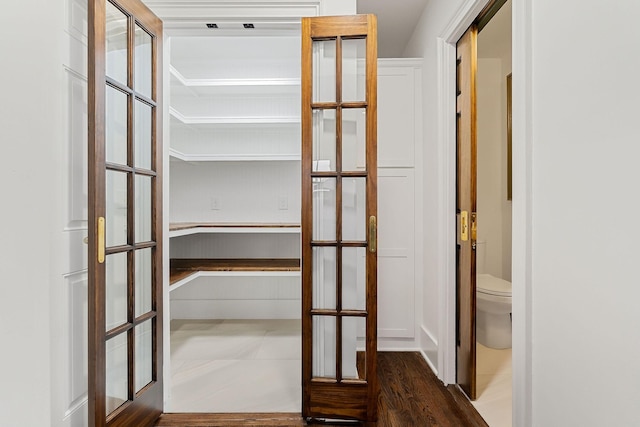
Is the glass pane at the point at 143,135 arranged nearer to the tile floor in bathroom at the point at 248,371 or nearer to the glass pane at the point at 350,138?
the glass pane at the point at 350,138

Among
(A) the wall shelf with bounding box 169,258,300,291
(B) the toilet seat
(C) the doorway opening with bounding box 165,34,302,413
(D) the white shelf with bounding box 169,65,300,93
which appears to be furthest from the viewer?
(C) the doorway opening with bounding box 165,34,302,413

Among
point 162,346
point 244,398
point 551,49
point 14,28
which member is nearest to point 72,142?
point 14,28

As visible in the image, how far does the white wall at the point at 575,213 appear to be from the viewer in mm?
960

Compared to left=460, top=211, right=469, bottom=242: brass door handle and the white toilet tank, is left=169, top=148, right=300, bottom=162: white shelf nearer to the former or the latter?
left=460, top=211, right=469, bottom=242: brass door handle

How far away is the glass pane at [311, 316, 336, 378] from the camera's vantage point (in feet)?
6.57

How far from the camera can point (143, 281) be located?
1.92 metres

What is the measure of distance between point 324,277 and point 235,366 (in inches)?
46.0

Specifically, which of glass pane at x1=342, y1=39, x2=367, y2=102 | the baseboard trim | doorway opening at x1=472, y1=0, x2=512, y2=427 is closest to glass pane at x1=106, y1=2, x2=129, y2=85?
glass pane at x1=342, y1=39, x2=367, y2=102

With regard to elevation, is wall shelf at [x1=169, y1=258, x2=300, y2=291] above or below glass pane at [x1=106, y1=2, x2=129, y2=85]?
below

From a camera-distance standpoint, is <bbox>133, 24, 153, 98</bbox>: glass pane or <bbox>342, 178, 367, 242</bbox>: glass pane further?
<bbox>342, 178, 367, 242</bbox>: glass pane

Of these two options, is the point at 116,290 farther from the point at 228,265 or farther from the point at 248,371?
the point at 228,265

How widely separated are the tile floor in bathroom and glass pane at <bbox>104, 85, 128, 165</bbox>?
1453mm

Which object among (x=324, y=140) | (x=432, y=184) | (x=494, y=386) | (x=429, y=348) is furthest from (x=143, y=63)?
(x=494, y=386)

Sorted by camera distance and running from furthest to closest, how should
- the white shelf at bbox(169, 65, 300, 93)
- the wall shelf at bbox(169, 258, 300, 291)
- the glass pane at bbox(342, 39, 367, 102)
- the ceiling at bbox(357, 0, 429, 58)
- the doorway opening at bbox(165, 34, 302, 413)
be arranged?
the doorway opening at bbox(165, 34, 302, 413), the white shelf at bbox(169, 65, 300, 93), the wall shelf at bbox(169, 258, 300, 291), the ceiling at bbox(357, 0, 429, 58), the glass pane at bbox(342, 39, 367, 102)
